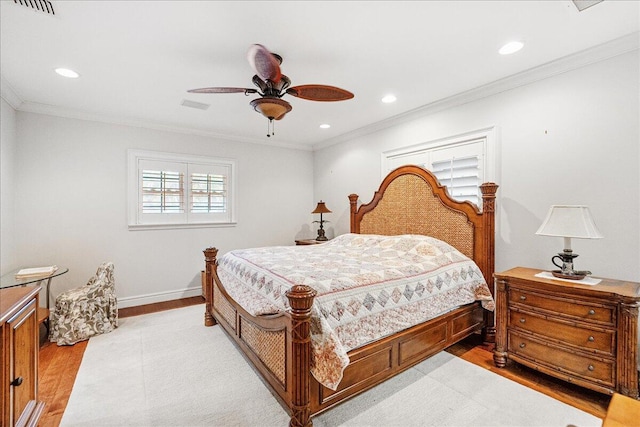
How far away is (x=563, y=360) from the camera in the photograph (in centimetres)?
214

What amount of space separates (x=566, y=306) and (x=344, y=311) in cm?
166

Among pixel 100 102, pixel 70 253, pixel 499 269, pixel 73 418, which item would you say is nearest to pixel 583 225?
pixel 499 269

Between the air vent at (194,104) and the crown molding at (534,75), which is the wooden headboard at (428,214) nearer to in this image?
the crown molding at (534,75)

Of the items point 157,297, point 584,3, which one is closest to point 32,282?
point 157,297

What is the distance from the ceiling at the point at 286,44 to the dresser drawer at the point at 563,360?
2.37 meters

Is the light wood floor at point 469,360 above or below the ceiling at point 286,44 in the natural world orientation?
below

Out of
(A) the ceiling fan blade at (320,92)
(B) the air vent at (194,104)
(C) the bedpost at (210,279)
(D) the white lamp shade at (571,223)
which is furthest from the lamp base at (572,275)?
(B) the air vent at (194,104)

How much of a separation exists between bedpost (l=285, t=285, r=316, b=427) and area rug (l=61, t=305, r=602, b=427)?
0.82ft

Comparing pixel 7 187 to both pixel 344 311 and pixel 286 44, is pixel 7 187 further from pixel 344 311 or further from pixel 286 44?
pixel 344 311

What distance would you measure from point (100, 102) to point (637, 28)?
516cm

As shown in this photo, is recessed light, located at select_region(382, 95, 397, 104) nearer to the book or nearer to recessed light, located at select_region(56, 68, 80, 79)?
recessed light, located at select_region(56, 68, 80, 79)

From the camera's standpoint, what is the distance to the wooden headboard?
116 inches

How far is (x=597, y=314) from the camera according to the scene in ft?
6.59

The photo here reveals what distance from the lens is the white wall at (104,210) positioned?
357cm
